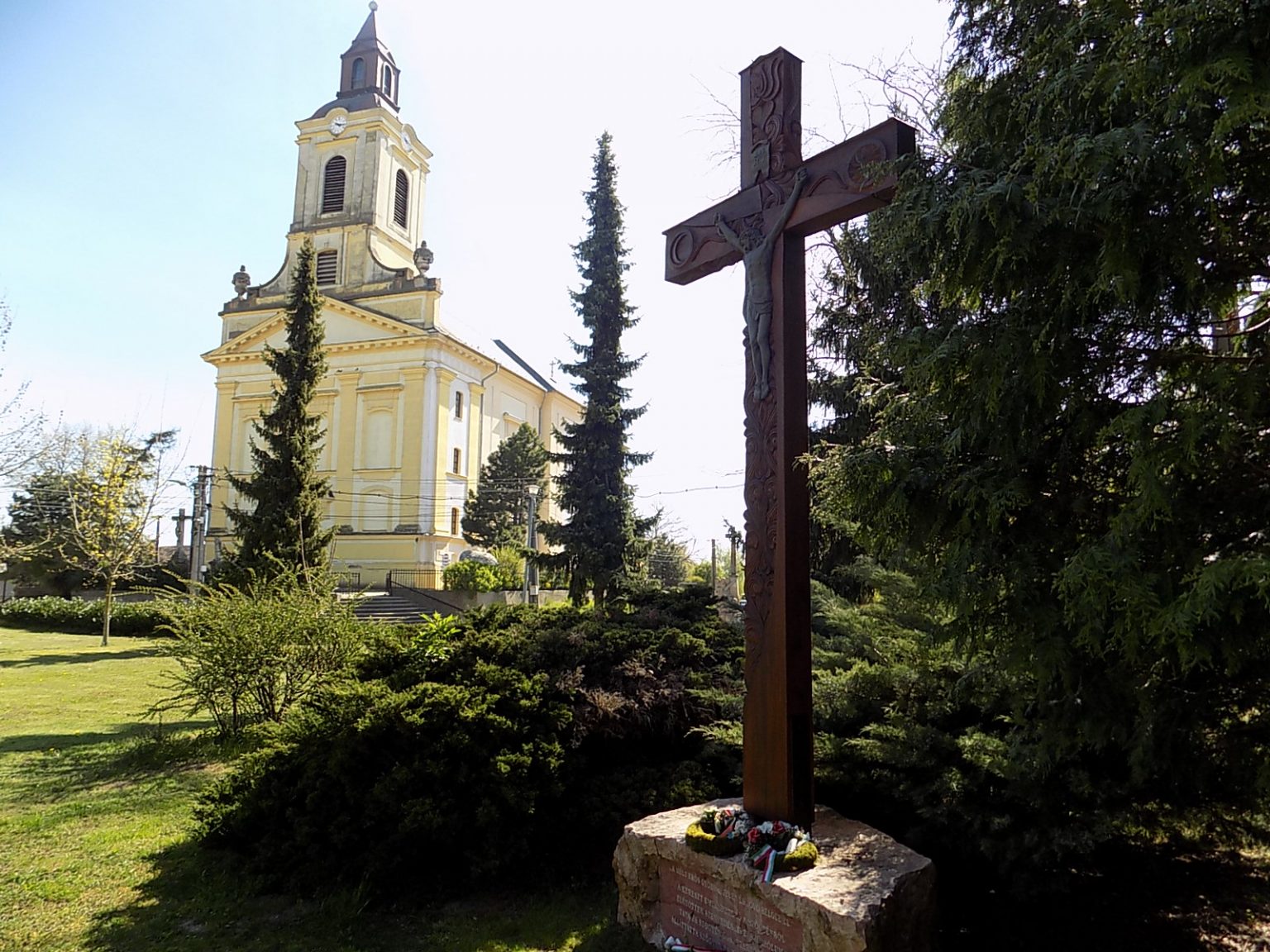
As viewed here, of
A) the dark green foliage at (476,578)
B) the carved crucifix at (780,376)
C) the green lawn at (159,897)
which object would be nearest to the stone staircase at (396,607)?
the dark green foliage at (476,578)

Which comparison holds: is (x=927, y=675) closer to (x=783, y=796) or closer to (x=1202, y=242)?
(x=783, y=796)

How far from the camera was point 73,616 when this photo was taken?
25.4 metres

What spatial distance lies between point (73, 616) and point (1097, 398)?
1174 inches

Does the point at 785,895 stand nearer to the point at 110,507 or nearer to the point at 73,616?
the point at 110,507

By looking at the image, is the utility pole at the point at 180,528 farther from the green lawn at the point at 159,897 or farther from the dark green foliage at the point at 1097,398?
the dark green foliage at the point at 1097,398

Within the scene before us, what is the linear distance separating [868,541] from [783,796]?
53.2 inches

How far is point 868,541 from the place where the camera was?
A: 11.0 ft

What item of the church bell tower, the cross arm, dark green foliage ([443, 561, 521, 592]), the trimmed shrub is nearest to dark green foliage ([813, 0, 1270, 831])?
the cross arm

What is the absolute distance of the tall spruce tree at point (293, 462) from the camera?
2180 centimetres

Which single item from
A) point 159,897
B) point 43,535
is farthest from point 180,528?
point 159,897

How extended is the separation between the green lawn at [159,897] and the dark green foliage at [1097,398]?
7.78 feet

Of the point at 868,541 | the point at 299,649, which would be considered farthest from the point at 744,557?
the point at 299,649

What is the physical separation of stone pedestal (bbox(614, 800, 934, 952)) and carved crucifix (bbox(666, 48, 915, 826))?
380 millimetres

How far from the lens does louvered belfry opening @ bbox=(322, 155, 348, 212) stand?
40312 mm
